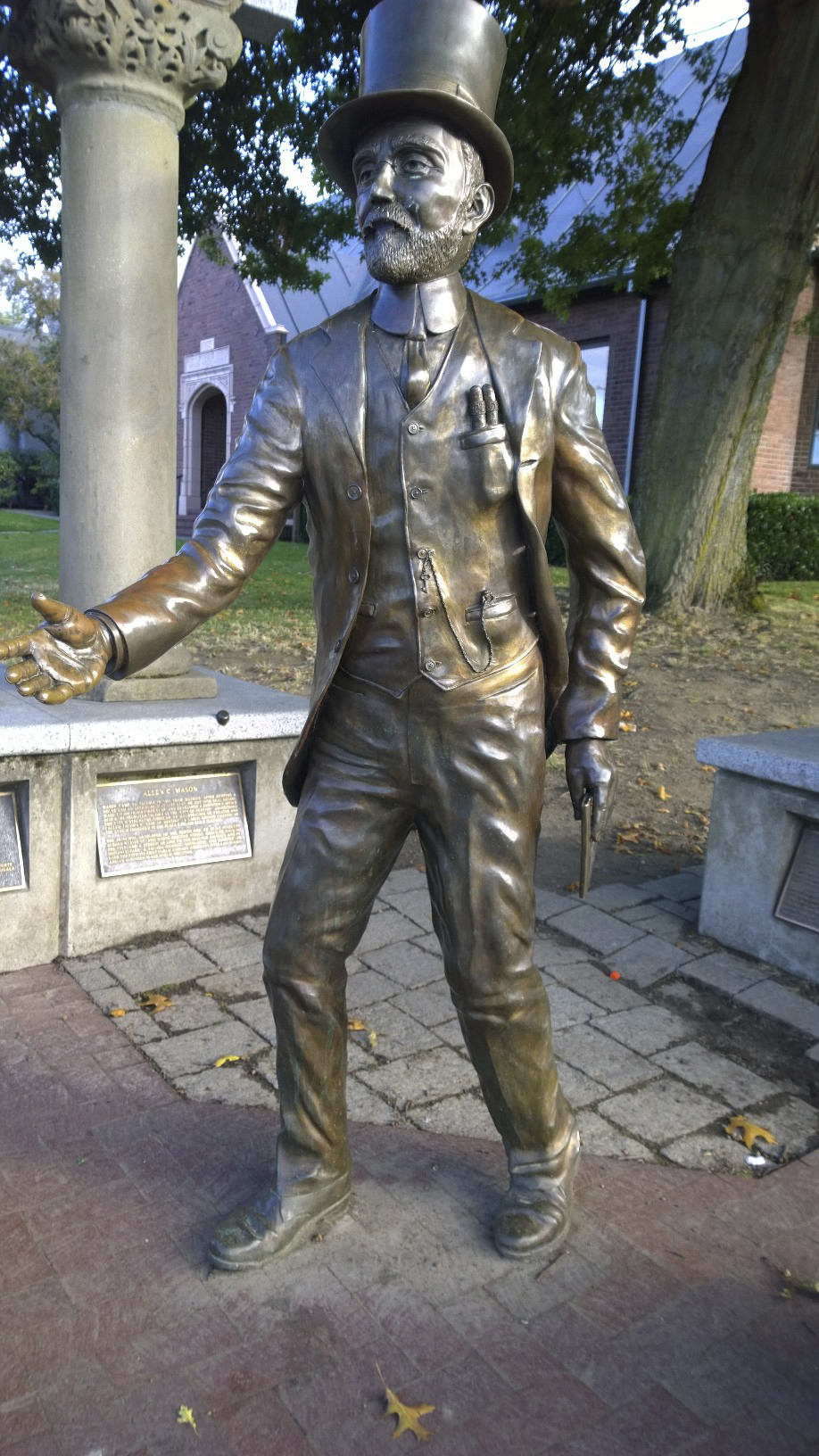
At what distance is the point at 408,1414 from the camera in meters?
2.40

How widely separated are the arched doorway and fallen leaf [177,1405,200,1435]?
28497mm

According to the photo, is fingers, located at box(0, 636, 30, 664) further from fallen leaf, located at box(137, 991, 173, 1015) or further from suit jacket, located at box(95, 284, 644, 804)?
fallen leaf, located at box(137, 991, 173, 1015)

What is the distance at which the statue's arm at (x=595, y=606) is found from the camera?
279 centimetres

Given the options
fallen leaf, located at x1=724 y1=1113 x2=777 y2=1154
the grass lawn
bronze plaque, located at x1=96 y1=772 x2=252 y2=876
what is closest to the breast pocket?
fallen leaf, located at x1=724 y1=1113 x2=777 y2=1154

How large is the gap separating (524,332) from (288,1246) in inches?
90.7

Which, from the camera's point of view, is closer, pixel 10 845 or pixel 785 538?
pixel 10 845

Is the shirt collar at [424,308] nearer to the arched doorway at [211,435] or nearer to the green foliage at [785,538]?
the green foliage at [785,538]

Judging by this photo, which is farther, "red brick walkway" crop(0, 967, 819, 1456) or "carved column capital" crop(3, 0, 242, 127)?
"carved column capital" crop(3, 0, 242, 127)

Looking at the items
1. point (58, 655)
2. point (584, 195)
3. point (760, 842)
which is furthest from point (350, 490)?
point (584, 195)

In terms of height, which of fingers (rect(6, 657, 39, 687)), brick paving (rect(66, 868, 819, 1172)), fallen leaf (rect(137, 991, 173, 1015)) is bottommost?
fallen leaf (rect(137, 991, 173, 1015))

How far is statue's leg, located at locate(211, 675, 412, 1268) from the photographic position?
281cm

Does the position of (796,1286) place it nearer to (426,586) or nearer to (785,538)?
(426,586)

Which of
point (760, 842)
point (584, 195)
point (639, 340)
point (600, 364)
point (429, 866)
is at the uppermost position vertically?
point (584, 195)

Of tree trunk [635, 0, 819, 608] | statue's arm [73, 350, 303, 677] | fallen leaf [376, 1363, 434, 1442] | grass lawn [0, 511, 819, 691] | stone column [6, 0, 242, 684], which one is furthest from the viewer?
tree trunk [635, 0, 819, 608]
